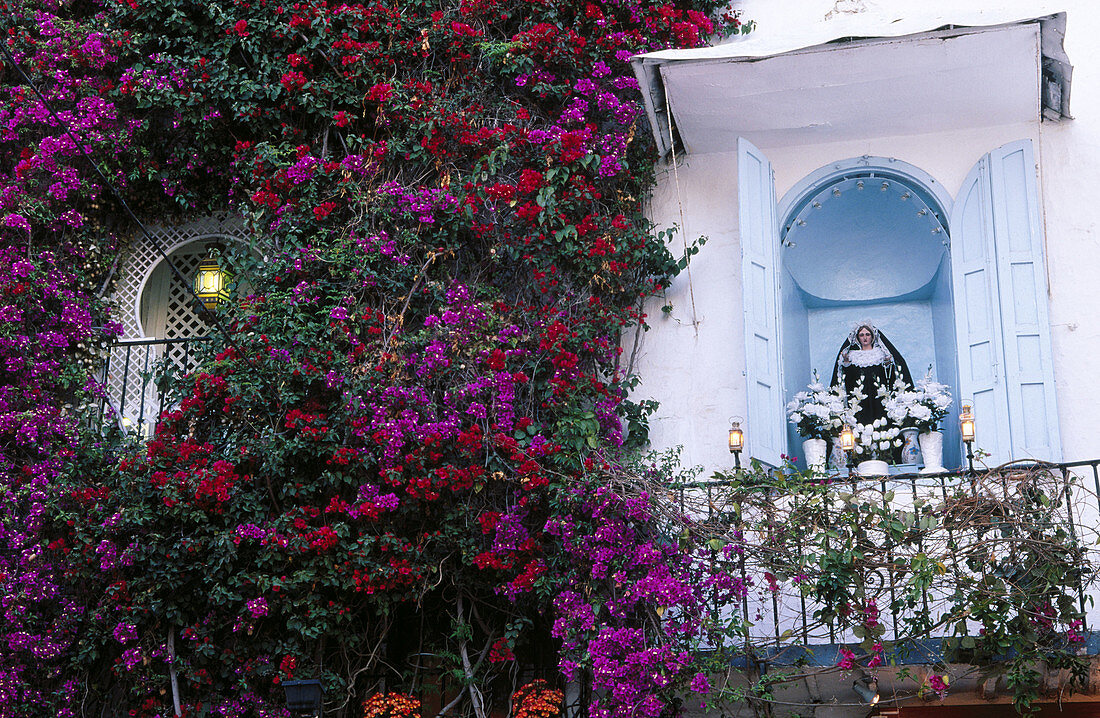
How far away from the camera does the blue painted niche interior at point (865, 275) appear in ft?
29.3

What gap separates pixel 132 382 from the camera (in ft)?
29.8

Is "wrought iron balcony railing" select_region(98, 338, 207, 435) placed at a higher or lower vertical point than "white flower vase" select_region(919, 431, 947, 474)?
higher

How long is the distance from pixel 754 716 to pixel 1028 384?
266 centimetres

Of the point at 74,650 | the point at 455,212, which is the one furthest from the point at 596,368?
the point at 74,650

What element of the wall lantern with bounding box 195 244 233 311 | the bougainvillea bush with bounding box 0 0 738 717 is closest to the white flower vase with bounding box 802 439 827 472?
the bougainvillea bush with bounding box 0 0 738 717

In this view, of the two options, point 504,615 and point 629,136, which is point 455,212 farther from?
point 504,615

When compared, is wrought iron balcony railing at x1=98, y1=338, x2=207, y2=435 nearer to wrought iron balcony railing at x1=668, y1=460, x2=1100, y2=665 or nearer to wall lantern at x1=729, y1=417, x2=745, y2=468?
wall lantern at x1=729, y1=417, x2=745, y2=468

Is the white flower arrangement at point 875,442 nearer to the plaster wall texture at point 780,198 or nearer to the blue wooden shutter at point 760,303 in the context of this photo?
the blue wooden shutter at point 760,303

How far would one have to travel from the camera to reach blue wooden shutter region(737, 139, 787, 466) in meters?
7.96

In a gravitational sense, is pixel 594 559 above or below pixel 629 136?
below

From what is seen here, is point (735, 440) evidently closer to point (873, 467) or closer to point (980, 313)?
point (873, 467)

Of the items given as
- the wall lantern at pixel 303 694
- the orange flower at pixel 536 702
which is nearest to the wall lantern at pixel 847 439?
the orange flower at pixel 536 702

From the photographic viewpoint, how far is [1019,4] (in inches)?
341

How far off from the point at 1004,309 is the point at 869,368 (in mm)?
1311
